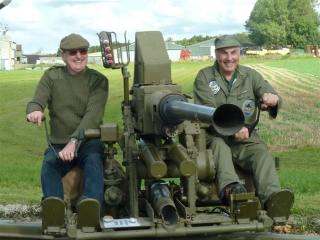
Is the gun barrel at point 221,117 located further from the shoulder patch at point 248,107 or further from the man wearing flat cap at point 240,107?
the shoulder patch at point 248,107

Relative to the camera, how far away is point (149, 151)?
6465mm

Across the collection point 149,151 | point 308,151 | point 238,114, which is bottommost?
point 308,151

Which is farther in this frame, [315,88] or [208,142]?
[315,88]

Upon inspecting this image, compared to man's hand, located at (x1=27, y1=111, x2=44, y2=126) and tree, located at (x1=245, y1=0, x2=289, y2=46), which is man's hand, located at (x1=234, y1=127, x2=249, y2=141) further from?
tree, located at (x1=245, y1=0, x2=289, y2=46)

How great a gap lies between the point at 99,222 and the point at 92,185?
483 mm

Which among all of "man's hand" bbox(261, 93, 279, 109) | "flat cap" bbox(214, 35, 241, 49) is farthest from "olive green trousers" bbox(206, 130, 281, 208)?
"flat cap" bbox(214, 35, 241, 49)

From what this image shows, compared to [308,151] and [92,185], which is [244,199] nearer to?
[92,185]

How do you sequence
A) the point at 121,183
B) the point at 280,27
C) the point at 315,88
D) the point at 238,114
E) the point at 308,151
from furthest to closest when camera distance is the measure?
the point at 280,27 < the point at 315,88 < the point at 308,151 < the point at 121,183 < the point at 238,114

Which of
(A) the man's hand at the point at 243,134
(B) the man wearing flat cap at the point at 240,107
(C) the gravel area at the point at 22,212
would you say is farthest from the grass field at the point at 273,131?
(A) the man's hand at the point at 243,134

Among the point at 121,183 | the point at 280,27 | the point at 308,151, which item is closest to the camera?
the point at 121,183

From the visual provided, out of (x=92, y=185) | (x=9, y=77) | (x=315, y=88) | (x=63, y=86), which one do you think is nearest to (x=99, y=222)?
(x=92, y=185)

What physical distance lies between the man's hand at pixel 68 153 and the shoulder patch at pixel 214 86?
4.84ft

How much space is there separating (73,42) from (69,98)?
0.52 metres

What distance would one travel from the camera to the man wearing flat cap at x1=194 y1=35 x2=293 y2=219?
6924mm
